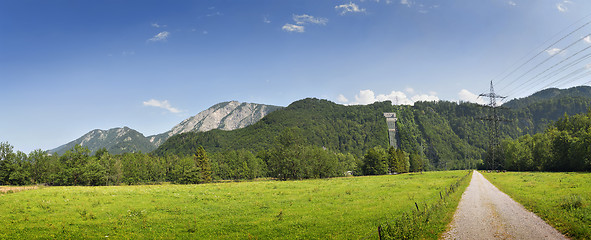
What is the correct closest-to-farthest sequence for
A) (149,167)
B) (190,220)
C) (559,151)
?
(190,220)
(559,151)
(149,167)

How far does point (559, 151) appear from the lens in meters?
95.0

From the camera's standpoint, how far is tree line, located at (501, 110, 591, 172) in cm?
8150

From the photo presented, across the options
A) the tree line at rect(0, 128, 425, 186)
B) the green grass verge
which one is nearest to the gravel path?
the green grass verge

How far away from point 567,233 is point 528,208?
34.1ft

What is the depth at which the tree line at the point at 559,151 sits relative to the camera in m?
81.5

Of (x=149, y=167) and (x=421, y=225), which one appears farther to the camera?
(x=149, y=167)

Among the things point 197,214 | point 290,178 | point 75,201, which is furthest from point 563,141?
point 75,201

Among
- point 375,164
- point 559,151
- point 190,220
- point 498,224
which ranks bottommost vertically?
point 375,164

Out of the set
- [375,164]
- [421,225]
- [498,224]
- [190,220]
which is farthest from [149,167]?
[498,224]

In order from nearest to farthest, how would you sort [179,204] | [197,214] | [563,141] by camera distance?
[197,214] < [179,204] < [563,141]

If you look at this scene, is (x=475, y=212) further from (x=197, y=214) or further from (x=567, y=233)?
(x=197, y=214)

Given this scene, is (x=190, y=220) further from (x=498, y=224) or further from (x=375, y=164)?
(x=375, y=164)

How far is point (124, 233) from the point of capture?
20469 mm

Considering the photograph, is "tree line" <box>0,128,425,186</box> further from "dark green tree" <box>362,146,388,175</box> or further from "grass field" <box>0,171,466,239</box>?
"grass field" <box>0,171,466,239</box>
